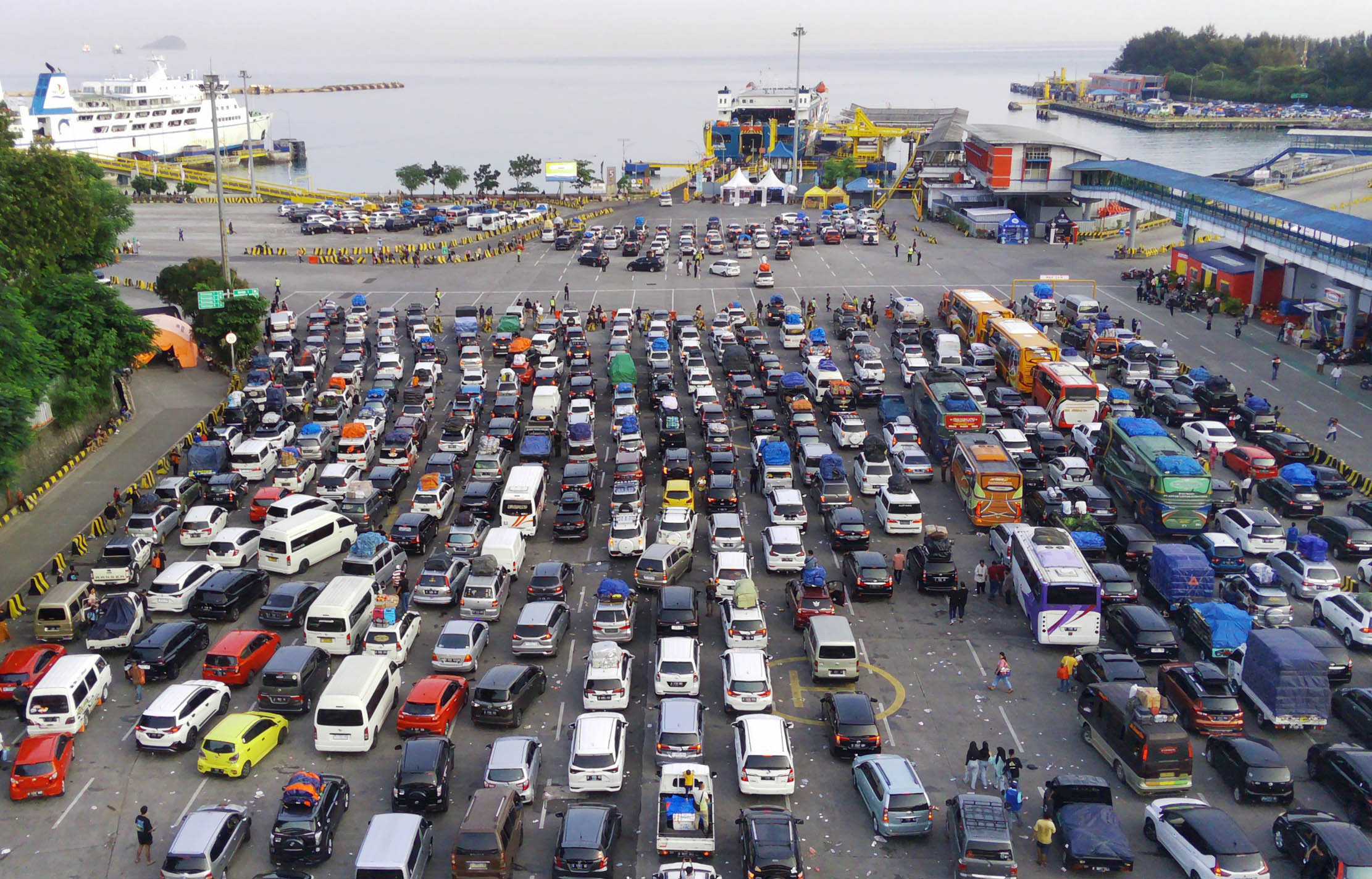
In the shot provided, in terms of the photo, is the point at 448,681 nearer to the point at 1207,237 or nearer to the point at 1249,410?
the point at 1249,410

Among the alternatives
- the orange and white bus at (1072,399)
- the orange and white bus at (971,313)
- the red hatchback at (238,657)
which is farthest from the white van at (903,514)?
the orange and white bus at (971,313)

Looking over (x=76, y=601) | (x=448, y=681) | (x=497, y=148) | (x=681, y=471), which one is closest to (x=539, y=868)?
(x=448, y=681)

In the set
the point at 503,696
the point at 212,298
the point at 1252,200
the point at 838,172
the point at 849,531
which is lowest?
the point at 503,696

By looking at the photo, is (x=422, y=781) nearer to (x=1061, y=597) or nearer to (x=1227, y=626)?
(x=1061, y=597)

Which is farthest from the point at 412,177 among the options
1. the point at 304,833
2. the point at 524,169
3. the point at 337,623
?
the point at 304,833

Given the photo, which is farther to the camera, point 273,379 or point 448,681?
point 273,379

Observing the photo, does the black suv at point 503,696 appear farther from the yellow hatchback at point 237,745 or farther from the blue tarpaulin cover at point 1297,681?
the blue tarpaulin cover at point 1297,681

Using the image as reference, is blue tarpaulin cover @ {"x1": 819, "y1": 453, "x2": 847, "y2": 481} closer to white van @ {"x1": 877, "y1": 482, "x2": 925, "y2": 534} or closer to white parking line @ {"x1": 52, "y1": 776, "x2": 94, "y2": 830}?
white van @ {"x1": 877, "y1": 482, "x2": 925, "y2": 534}

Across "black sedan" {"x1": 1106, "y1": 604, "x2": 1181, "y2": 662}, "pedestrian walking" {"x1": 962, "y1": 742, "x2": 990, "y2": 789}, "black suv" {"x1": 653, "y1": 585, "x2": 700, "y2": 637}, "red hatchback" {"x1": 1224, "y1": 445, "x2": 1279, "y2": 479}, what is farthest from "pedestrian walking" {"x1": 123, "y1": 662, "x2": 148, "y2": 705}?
"red hatchback" {"x1": 1224, "y1": 445, "x2": 1279, "y2": 479}
